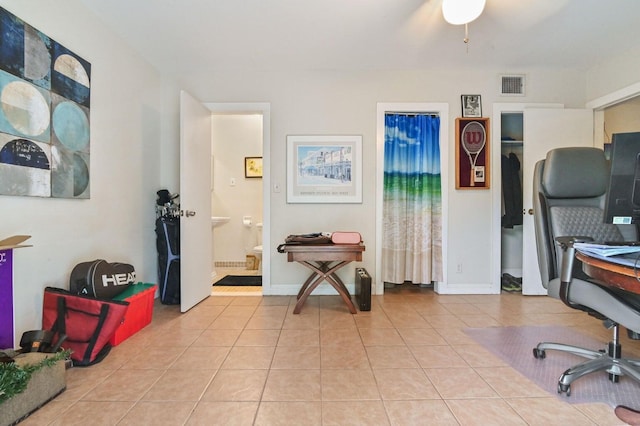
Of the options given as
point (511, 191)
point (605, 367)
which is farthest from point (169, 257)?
point (511, 191)

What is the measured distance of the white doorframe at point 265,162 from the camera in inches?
121

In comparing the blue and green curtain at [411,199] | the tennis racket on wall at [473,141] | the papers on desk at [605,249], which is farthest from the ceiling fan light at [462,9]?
the papers on desk at [605,249]

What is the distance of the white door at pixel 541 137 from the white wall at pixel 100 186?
13.2ft

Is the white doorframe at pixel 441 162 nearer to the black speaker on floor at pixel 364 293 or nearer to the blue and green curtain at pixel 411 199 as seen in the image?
the blue and green curtain at pixel 411 199

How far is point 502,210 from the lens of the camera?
11.0ft

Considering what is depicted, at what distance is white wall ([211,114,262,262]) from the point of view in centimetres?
443

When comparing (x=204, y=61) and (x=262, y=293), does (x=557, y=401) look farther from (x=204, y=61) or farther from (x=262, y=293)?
(x=204, y=61)

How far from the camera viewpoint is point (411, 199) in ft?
10.5

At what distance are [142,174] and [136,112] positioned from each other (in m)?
0.59

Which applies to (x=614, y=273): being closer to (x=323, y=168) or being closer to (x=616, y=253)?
(x=616, y=253)

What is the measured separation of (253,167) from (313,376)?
3434 millimetres

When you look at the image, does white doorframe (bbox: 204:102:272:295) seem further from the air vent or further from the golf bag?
the air vent

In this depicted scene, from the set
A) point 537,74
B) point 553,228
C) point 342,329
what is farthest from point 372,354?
point 537,74

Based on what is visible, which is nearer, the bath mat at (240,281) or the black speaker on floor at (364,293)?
the black speaker on floor at (364,293)
